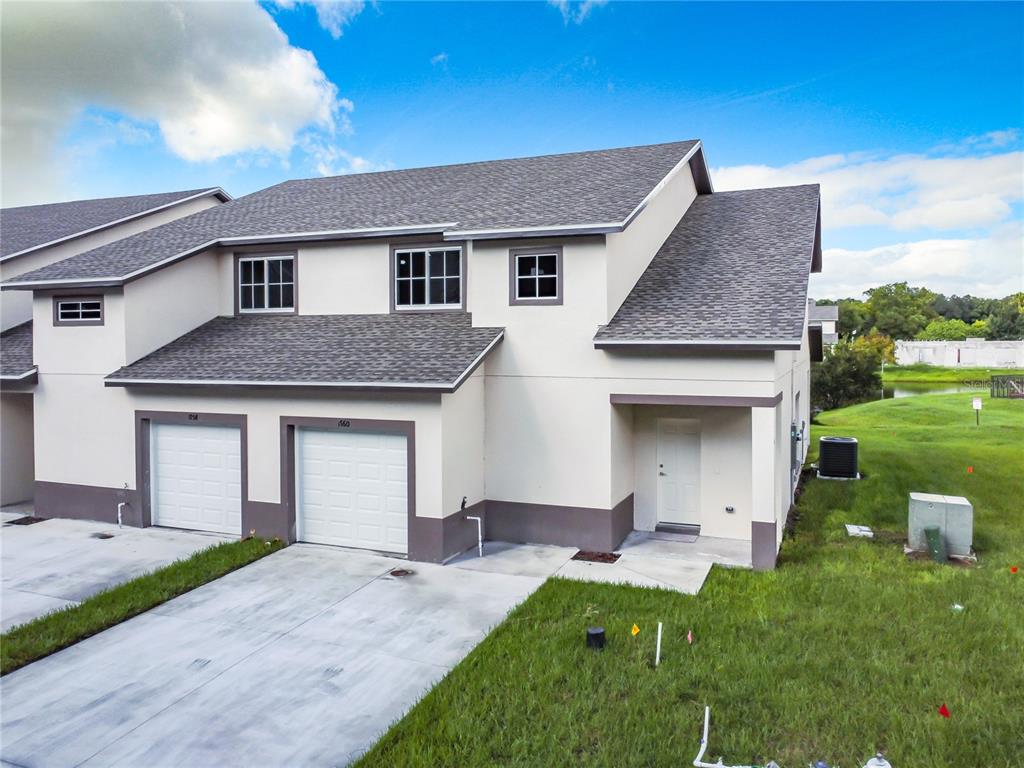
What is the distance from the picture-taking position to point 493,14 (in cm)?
2092

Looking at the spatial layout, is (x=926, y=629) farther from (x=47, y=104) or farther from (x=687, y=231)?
(x=47, y=104)

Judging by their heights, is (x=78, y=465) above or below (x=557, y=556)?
above

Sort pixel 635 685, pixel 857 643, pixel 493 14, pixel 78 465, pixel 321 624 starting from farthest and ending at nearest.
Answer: pixel 493 14 → pixel 78 465 → pixel 321 624 → pixel 857 643 → pixel 635 685

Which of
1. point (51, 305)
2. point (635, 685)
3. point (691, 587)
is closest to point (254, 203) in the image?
point (51, 305)

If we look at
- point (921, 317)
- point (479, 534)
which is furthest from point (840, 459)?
point (921, 317)

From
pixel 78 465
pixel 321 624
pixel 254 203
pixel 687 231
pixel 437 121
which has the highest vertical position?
pixel 437 121

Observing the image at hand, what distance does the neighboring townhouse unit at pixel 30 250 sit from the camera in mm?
13992

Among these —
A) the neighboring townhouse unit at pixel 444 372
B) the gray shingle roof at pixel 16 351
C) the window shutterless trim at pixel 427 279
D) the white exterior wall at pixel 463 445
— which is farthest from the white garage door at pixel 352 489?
the gray shingle roof at pixel 16 351

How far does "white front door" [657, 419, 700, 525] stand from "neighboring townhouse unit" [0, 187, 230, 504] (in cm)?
1115

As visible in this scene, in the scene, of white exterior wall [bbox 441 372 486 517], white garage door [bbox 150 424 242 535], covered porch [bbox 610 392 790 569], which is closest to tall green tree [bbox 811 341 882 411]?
covered porch [bbox 610 392 790 569]

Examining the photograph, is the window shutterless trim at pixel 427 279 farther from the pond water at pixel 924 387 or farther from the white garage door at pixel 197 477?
A: the pond water at pixel 924 387

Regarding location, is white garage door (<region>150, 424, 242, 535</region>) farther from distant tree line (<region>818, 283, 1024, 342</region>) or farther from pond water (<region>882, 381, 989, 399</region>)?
distant tree line (<region>818, 283, 1024, 342</region>)

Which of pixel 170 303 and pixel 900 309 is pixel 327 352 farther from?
pixel 900 309

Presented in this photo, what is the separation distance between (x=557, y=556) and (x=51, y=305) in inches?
432
